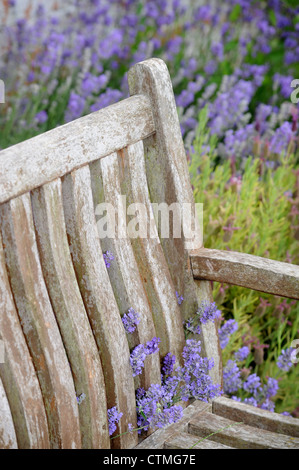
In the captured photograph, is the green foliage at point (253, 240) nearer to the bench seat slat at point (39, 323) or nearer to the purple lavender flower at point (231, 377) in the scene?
the purple lavender flower at point (231, 377)

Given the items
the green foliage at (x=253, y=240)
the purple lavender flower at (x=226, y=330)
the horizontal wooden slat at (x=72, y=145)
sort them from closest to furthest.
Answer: the horizontal wooden slat at (x=72, y=145)
the purple lavender flower at (x=226, y=330)
the green foliage at (x=253, y=240)

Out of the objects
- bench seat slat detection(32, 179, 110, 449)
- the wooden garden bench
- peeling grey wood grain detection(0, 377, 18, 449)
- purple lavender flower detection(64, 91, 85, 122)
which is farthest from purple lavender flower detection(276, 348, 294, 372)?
purple lavender flower detection(64, 91, 85, 122)

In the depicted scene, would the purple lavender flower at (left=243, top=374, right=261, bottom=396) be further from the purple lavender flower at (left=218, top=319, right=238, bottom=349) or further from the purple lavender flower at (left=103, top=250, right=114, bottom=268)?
the purple lavender flower at (left=103, top=250, right=114, bottom=268)

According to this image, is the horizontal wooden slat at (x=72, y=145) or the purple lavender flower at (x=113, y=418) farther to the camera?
the purple lavender flower at (x=113, y=418)

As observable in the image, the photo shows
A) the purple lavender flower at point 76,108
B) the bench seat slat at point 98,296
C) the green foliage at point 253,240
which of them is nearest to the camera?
the bench seat slat at point 98,296

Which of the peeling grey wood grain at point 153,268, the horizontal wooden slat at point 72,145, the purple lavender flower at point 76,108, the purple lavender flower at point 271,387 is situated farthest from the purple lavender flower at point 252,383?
the purple lavender flower at point 76,108

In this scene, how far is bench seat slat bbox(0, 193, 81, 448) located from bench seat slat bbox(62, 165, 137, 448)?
105mm

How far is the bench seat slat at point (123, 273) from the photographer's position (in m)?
1.27

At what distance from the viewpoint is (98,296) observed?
1253 millimetres

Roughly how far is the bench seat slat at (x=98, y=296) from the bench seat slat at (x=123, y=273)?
41 millimetres

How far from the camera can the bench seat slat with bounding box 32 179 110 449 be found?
1.15 m

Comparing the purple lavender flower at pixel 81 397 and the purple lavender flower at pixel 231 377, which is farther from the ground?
the purple lavender flower at pixel 81 397

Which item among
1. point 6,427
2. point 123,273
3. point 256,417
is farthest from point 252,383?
point 6,427
